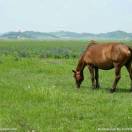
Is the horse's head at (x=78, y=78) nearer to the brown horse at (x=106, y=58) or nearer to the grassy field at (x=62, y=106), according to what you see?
the brown horse at (x=106, y=58)

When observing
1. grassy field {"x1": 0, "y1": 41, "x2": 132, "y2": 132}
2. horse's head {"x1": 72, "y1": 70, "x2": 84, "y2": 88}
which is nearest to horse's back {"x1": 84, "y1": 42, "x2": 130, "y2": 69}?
horse's head {"x1": 72, "y1": 70, "x2": 84, "y2": 88}

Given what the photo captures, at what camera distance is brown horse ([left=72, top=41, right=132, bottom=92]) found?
14602 millimetres

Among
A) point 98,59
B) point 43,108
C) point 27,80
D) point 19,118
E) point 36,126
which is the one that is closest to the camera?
point 36,126

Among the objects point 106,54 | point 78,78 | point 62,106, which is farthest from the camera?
point 78,78

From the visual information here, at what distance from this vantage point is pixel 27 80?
17.8m

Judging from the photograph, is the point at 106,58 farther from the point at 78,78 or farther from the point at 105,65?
the point at 78,78

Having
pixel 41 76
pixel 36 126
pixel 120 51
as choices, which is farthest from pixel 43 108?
pixel 41 76

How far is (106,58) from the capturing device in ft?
50.1

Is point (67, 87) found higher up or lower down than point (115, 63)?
lower down

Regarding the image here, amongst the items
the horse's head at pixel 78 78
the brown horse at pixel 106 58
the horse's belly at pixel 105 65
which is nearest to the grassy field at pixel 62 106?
the horse's head at pixel 78 78

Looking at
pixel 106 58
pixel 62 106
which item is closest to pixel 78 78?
pixel 106 58

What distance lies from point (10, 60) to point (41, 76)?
6.29 metres

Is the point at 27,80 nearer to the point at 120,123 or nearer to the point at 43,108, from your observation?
the point at 43,108

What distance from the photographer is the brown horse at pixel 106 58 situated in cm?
1460
